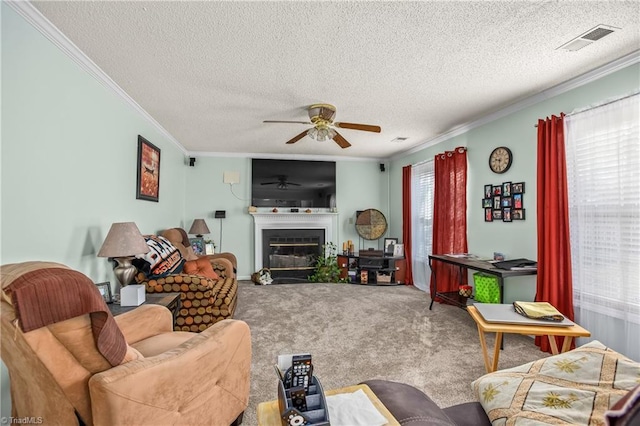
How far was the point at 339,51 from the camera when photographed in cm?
209

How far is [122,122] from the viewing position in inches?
113

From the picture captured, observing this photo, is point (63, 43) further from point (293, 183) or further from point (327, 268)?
point (327, 268)

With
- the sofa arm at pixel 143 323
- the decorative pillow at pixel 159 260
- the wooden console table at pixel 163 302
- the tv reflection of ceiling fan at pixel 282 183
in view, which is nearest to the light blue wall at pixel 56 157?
the decorative pillow at pixel 159 260

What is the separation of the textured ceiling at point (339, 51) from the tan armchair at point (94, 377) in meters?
1.60

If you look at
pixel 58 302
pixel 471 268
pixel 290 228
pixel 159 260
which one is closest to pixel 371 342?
pixel 471 268

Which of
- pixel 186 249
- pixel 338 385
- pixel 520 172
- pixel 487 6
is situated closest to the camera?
pixel 487 6

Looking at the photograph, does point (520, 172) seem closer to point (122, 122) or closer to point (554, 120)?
point (554, 120)

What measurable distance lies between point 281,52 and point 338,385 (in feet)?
7.96

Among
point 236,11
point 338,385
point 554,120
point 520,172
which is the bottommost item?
point 338,385

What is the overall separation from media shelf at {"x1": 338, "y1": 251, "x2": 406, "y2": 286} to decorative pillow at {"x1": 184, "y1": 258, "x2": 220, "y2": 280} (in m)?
2.66

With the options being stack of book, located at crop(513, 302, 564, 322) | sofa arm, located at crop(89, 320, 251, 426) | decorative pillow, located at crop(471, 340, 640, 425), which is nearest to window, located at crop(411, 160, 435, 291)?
stack of book, located at crop(513, 302, 564, 322)

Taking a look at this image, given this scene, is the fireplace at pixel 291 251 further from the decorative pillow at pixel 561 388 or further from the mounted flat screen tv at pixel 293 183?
the decorative pillow at pixel 561 388

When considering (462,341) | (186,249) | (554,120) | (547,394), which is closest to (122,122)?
(186,249)

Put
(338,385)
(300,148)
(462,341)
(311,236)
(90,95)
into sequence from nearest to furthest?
1. (338,385)
2. (90,95)
3. (462,341)
4. (300,148)
5. (311,236)
